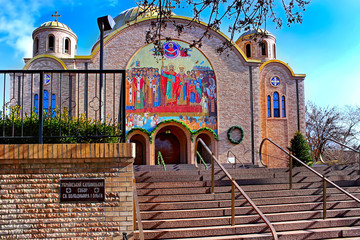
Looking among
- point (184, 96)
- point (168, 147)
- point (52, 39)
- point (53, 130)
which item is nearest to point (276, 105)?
point (184, 96)

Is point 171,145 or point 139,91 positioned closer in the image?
point 139,91

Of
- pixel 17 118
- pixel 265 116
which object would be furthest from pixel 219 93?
pixel 17 118

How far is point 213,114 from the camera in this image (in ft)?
68.3

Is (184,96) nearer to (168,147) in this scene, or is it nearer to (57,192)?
(168,147)

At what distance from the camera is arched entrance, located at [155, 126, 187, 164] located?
70.8 ft

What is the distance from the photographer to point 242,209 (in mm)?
7102

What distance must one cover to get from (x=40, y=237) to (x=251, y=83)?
18.3 m

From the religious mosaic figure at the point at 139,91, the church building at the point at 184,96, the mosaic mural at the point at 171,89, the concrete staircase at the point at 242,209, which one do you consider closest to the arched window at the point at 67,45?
the church building at the point at 184,96

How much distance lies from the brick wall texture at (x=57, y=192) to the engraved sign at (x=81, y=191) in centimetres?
6

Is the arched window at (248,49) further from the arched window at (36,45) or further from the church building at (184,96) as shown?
the arched window at (36,45)

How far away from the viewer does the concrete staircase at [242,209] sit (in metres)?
6.36

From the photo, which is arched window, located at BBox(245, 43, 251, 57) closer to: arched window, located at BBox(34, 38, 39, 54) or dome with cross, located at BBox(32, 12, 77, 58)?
dome with cross, located at BBox(32, 12, 77, 58)

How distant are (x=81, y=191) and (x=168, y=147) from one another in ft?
54.9

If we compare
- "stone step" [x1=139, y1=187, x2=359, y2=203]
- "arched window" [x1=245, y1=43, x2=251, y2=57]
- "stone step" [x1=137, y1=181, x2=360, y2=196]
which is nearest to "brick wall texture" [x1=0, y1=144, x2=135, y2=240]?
"stone step" [x1=139, y1=187, x2=359, y2=203]
